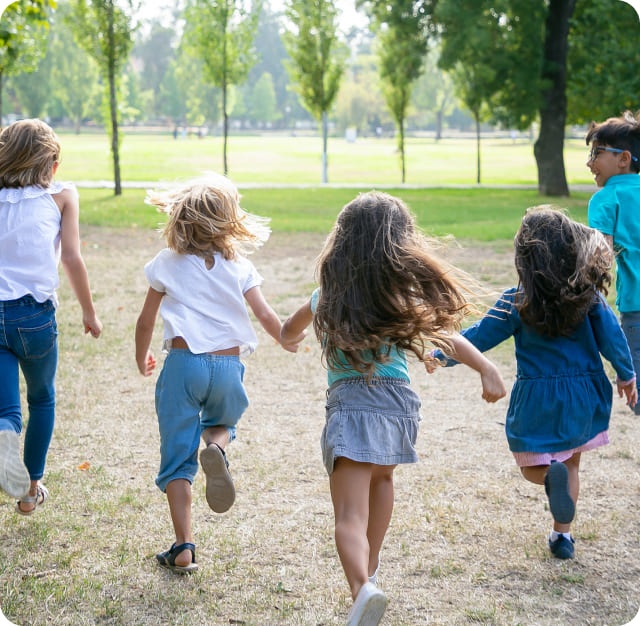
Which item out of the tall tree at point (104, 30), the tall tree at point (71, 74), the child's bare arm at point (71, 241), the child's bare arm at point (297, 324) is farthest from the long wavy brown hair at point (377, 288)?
the tall tree at point (71, 74)

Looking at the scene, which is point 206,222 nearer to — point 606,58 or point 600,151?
point 600,151

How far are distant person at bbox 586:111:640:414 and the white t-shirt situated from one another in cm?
200

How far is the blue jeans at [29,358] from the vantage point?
Answer: 396 centimetres

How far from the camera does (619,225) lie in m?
4.57

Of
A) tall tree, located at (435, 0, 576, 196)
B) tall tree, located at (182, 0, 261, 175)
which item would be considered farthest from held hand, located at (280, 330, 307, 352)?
tall tree, located at (182, 0, 261, 175)

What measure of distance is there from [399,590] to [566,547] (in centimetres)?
83

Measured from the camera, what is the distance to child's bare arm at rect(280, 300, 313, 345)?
3.40m

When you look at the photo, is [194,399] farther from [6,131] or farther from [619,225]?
[619,225]

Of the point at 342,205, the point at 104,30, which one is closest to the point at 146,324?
the point at 342,205

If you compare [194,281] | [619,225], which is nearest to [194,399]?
[194,281]

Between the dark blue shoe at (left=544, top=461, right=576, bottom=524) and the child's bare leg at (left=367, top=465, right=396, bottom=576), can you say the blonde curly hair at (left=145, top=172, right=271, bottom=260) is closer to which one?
the child's bare leg at (left=367, top=465, right=396, bottom=576)

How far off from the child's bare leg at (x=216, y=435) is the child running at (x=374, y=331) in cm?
70

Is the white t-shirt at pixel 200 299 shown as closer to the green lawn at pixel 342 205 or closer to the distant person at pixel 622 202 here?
the distant person at pixel 622 202

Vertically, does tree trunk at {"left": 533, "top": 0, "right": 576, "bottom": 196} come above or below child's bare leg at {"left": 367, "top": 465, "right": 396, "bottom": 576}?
above
